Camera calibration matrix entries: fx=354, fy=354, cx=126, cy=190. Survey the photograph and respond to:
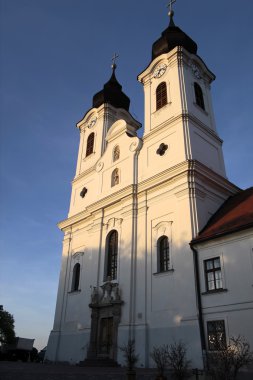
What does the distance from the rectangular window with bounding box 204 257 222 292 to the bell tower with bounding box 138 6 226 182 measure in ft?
20.2

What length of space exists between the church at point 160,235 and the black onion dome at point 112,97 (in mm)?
2729

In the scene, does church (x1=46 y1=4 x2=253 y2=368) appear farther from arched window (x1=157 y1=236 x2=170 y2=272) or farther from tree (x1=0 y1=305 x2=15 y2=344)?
tree (x1=0 y1=305 x2=15 y2=344)

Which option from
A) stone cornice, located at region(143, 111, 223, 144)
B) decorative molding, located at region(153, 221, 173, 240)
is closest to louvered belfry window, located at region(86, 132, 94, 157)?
stone cornice, located at region(143, 111, 223, 144)

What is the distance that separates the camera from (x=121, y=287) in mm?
19047

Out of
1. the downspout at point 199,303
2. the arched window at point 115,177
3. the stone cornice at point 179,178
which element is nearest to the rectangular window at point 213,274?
the downspout at point 199,303

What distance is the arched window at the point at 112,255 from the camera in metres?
20.7

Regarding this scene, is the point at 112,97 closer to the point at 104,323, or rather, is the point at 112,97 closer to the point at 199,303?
the point at 104,323

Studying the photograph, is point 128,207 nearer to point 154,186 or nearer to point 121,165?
point 154,186

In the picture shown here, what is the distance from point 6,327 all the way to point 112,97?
38.0 m

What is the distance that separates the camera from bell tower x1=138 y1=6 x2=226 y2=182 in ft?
68.4

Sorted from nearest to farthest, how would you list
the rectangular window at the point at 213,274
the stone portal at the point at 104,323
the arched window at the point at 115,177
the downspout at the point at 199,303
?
1. the downspout at the point at 199,303
2. the rectangular window at the point at 213,274
3. the stone portal at the point at 104,323
4. the arched window at the point at 115,177

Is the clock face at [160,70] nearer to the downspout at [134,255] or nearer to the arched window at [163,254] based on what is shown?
the downspout at [134,255]

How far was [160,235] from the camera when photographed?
731 inches

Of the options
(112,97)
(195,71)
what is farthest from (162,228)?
(112,97)
